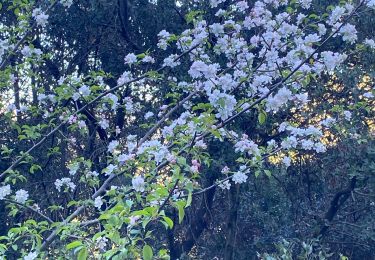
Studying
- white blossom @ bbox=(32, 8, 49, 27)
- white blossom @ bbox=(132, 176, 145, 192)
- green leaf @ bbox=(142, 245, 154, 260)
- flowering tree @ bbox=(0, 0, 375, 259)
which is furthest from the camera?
white blossom @ bbox=(32, 8, 49, 27)

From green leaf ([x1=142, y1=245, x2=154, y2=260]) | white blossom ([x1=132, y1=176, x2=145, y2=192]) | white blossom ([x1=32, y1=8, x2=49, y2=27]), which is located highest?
white blossom ([x1=32, y1=8, x2=49, y2=27])

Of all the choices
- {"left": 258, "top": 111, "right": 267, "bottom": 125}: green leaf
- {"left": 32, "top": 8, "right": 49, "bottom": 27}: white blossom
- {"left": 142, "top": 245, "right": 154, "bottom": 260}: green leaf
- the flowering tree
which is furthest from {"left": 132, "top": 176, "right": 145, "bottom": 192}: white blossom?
{"left": 32, "top": 8, "right": 49, "bottom": 27}: white blossom

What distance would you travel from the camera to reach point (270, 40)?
4.11m

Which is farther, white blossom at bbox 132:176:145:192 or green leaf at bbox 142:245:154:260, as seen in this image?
white blossom at bbox 132:176:145:192

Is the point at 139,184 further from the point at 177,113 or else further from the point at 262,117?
the point at 177,113

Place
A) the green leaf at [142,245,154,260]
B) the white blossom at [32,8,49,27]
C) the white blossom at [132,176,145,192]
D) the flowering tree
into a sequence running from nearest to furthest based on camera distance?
the green leaf at [142,245,154,260] → the flowering tree → the white blossom at [132,176,145,192] → the white blossom at [32,8,49,27]

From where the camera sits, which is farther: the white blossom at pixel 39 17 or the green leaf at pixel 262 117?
the white blossom at pixel 39 17

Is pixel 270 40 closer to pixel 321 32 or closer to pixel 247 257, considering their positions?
pixel 321 32

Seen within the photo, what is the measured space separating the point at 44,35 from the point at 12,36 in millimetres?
2744

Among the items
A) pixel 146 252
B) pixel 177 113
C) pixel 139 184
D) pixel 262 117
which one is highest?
pixel 177 113

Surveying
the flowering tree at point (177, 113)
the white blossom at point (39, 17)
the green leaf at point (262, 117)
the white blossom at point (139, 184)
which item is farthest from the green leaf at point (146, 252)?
the white blossom at point (39, 17)

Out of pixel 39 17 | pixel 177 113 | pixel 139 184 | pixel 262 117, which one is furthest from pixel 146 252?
pixel 177 113

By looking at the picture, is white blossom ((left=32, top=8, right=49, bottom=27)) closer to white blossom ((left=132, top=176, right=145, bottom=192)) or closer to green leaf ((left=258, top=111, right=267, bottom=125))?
white blossom ((left=132, top=176, right=145, bottom=192))

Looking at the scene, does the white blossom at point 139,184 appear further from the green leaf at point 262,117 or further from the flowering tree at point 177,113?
the green leaf at point 262,117
